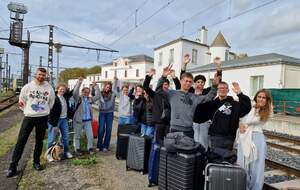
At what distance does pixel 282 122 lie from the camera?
16.4 meters

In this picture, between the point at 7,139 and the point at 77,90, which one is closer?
the point at 77,90

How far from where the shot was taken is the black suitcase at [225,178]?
4039 millimetres

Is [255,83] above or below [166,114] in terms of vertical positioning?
above

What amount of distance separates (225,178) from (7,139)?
783 cm

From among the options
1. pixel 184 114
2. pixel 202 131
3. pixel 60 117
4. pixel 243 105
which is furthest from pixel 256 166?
pixel 60 117

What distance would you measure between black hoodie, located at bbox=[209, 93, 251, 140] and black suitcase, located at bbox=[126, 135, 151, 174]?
6.03ft

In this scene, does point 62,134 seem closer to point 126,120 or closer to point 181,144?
point 126,120

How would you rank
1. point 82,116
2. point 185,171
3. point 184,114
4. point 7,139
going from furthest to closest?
1. point 7,139
2. point 82,116
3. point 184,114
4. point 185,171

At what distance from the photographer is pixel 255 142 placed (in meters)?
4.73

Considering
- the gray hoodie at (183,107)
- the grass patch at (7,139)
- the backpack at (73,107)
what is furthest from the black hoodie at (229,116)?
the grass patch at (7,139)

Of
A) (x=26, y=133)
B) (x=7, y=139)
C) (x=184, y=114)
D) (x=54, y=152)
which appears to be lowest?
(x=7, y=139)

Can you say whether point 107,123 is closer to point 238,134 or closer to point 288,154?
point 238,134

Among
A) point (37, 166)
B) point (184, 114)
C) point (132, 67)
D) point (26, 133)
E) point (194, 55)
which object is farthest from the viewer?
point (132, 67)

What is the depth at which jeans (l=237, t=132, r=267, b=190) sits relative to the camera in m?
4.68
